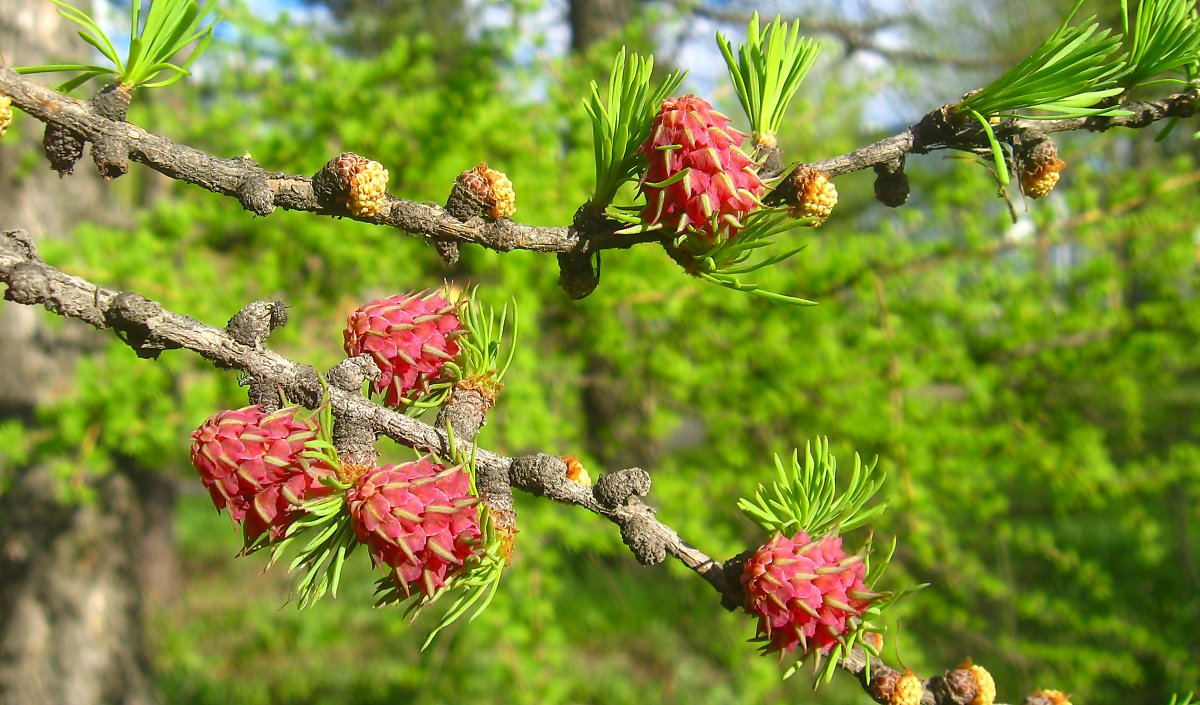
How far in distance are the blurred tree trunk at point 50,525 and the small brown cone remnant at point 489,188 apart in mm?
1877

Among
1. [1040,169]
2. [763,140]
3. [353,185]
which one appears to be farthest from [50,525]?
[1040,169]

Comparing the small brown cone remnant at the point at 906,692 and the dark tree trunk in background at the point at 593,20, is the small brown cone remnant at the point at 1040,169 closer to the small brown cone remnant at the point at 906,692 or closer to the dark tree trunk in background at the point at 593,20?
the small brown cone remnant at the point at 906,692

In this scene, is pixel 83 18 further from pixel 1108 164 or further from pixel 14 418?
pixel 1108 164

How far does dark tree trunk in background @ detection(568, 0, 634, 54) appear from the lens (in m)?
3.27

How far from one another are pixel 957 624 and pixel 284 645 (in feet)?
9.76

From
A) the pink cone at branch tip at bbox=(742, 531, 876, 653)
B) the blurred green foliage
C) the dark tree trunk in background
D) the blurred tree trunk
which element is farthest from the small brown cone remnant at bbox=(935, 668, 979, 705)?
the dark tree trunk in background

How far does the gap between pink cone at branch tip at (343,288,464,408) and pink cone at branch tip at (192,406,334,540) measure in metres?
0.09

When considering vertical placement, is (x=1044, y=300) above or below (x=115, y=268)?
above

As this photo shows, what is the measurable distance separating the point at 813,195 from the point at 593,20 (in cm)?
296

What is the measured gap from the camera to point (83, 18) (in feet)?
2.00

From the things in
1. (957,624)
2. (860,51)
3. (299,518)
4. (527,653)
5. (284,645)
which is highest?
(860,51)

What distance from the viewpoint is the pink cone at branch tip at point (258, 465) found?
51 cm

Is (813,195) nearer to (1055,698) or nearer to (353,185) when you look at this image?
(353,185)

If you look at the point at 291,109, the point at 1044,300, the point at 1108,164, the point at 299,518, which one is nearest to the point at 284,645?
the point at 291,109
